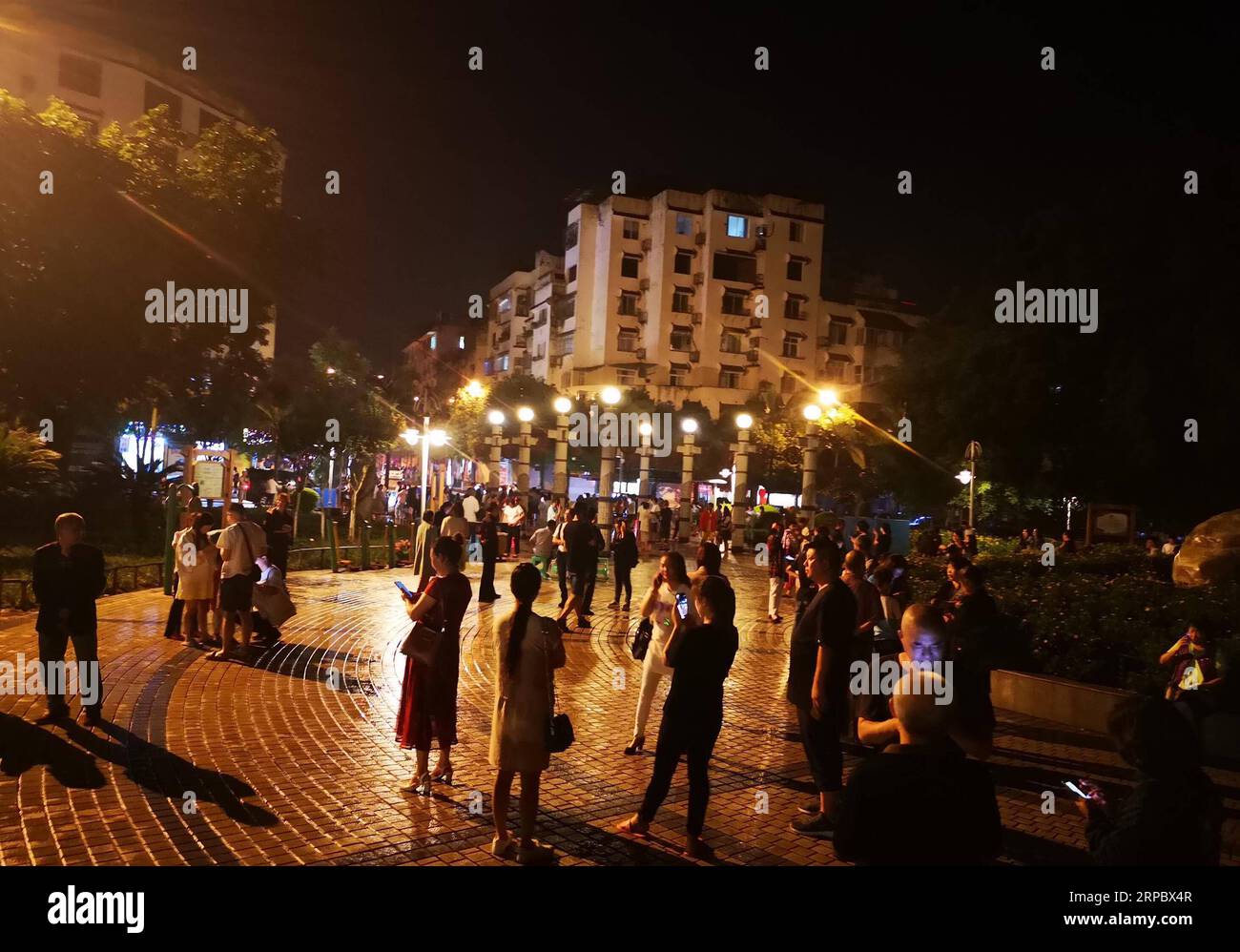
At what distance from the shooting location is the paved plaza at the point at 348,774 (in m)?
5.10

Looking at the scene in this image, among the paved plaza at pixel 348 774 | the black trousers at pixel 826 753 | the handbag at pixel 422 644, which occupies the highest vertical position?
the handbag at pixel 422 644

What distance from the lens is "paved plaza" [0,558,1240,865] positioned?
5102 millimetres

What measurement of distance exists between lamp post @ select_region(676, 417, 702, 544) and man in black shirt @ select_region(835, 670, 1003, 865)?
25.9 m

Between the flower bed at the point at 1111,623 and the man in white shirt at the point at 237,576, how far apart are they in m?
8.65

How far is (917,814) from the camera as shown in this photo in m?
2.79

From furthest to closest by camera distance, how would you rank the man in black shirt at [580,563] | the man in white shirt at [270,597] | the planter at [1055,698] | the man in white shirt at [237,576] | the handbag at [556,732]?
the man in black shirt at [580,563]
the man in white shirt at [270,597]
the man in white shirt at [237,576]
the planter at [1055,698]
the handbag at [556,732]

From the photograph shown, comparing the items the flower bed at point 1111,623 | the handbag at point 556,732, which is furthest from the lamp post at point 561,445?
the handbag at point 556,732

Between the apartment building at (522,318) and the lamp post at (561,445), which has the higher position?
the apartment building at (522,318)

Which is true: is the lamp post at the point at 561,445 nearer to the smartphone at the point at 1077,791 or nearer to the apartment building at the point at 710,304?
the smartphone at the point at 1077,791

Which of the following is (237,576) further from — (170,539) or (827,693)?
(827,693)

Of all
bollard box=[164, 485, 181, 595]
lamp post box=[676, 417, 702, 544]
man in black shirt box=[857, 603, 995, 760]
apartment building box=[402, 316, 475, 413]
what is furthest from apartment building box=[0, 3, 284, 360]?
apartment building box=[402, 316, 475, 413]

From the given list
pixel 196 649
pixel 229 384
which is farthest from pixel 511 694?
pixel 229 384

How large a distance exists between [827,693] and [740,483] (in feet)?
75.3
